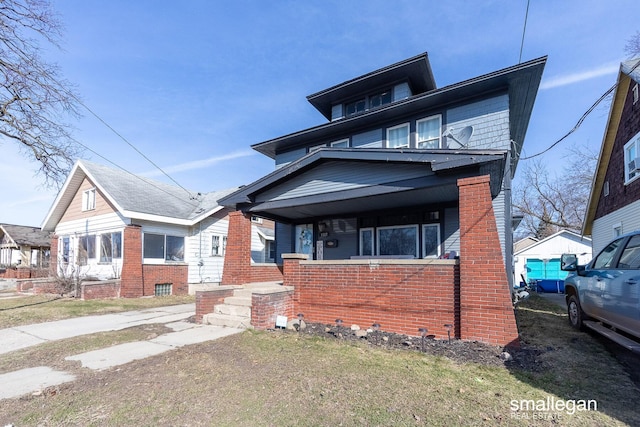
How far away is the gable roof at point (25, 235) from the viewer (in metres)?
26.5

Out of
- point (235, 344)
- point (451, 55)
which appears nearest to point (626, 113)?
point (451, 55)

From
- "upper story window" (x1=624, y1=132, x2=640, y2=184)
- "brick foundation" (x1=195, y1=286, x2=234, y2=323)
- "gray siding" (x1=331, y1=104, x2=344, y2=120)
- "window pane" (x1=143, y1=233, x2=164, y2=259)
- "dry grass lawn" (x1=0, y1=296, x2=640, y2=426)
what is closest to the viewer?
"dry grass lawn" (x1=0, y1=296, x2=640, y2=426)

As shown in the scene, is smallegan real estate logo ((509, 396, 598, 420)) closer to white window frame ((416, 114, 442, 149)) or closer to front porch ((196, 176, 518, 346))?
front porch ((196, 176, 518, 346))

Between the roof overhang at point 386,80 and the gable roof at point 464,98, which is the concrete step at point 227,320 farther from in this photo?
the roof overhang at point 386,80

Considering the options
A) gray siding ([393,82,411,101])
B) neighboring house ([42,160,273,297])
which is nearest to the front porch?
gray siding ([393,82,411,101])

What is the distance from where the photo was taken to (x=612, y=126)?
1290 cm

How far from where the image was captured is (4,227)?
90.0 feet

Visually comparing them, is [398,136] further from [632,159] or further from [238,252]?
[632,159]

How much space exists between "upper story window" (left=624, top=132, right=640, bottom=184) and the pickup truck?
592 cm

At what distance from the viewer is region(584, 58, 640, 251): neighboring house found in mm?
10680

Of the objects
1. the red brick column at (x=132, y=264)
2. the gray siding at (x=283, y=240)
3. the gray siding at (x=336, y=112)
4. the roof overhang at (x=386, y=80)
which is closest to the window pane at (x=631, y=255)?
the roof overhang at (x=386, y=80)

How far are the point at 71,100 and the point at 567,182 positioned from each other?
122ft

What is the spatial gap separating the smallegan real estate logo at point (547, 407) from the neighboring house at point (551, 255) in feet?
82.0

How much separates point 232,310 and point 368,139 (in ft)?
24.7
